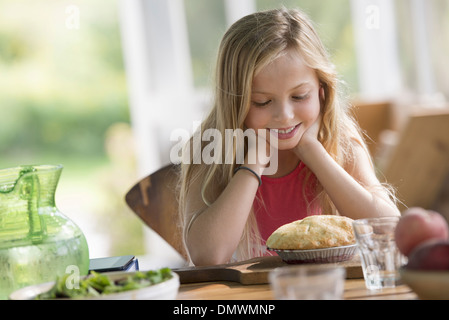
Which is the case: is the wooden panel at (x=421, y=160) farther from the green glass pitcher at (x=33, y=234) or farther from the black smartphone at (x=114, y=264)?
the green glass pitcher at (x=33, y=234)

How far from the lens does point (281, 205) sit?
1859mm

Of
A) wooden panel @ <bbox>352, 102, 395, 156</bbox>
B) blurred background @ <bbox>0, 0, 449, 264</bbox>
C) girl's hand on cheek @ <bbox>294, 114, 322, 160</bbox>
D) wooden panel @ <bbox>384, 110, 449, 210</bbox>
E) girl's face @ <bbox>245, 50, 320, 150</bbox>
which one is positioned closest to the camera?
girl's face @ <bbox>245, 50, 320, 150</bbox>

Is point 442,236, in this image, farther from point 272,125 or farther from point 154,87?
point 154,87

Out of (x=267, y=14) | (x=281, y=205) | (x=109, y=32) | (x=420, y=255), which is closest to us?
(x=420, y=255)

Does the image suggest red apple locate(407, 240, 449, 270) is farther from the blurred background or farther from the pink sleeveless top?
the blurred background

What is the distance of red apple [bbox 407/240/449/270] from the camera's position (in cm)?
72

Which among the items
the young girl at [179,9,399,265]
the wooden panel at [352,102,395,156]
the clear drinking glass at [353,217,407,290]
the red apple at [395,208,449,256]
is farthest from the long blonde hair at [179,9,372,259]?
the wooden panel at [352,102,395,156]

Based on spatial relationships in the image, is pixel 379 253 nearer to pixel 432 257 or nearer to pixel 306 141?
pixel 432 257

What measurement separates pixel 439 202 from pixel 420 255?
366 centimetres

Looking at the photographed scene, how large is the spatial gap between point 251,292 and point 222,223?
459 millimetres

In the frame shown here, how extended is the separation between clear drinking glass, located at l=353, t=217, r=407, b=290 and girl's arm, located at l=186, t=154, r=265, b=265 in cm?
50

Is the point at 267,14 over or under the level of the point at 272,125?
over
